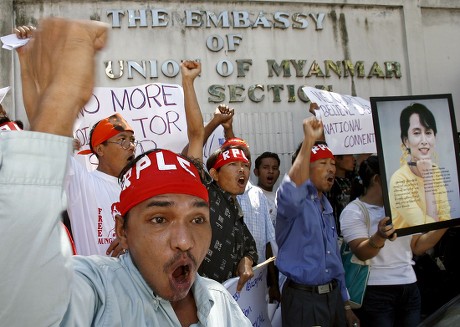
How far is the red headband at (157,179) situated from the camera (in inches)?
56.2

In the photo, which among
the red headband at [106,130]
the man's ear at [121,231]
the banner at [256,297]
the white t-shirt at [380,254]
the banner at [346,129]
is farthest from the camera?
the banner at [346,129]

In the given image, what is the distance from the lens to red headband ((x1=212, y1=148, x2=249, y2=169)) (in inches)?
138

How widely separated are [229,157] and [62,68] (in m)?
2.70

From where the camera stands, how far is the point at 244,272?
2975 millimetres

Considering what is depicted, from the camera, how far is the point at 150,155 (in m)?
1.51

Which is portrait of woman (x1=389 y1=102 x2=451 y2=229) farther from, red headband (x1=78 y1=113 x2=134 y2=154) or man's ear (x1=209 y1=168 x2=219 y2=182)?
red headband (x1=78 y1=113 x2=134 y2=154)

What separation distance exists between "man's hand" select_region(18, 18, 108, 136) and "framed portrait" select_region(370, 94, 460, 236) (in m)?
2.78

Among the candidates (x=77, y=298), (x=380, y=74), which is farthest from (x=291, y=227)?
(x=380, y=74)

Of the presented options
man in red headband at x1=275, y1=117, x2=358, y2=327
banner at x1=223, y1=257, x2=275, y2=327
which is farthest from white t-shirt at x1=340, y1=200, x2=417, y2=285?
banner at x1=223, y1=257, x2=275, y2=327

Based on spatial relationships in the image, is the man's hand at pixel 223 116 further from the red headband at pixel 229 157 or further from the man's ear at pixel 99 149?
the man's ear at pixel 99 149

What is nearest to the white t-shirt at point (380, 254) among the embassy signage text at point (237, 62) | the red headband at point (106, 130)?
the red headband at point (106, 130)

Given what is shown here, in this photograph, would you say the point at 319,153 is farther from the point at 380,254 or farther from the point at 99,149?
the point at 99,149

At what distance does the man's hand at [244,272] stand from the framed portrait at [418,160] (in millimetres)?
1002

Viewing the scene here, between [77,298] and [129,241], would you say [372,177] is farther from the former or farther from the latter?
[77,298]
